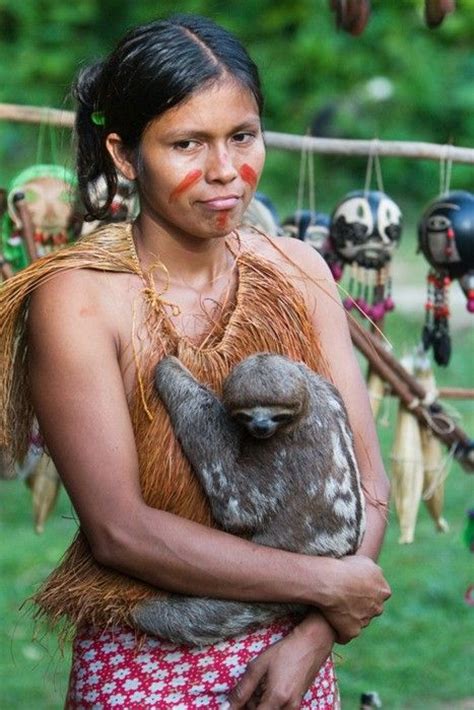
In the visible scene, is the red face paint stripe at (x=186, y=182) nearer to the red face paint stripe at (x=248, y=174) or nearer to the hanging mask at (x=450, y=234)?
the red face paint stripe at (x=248, y=174)

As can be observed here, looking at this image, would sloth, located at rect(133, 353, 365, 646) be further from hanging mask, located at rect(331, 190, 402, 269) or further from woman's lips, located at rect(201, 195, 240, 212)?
hanging mask, located at rect(331, 190, 402, 269)

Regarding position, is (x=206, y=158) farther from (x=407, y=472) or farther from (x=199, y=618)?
(x=407, y=472)

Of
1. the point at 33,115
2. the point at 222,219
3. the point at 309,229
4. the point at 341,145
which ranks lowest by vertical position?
the point at 309,229

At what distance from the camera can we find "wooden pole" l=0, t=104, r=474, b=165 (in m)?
3.30

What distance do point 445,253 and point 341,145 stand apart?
368mm

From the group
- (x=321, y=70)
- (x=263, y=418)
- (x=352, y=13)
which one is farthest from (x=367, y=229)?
(x=321, y=70)

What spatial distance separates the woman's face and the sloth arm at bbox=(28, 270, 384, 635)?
0.19m

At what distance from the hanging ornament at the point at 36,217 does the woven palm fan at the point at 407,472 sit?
97 centimetres

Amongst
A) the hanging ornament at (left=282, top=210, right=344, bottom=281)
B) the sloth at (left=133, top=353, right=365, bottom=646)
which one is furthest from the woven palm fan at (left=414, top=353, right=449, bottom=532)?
the sloth at (left=133, top=353, right=365, bottom=646)

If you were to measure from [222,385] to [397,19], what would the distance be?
8.48m

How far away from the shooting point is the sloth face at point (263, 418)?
6.63 feet

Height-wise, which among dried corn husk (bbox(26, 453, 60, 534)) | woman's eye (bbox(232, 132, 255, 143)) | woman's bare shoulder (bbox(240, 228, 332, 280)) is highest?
woman's eye (bbox(232, 132, 255, 143))

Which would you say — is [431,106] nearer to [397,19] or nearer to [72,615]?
[397,19]

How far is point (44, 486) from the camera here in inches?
144
